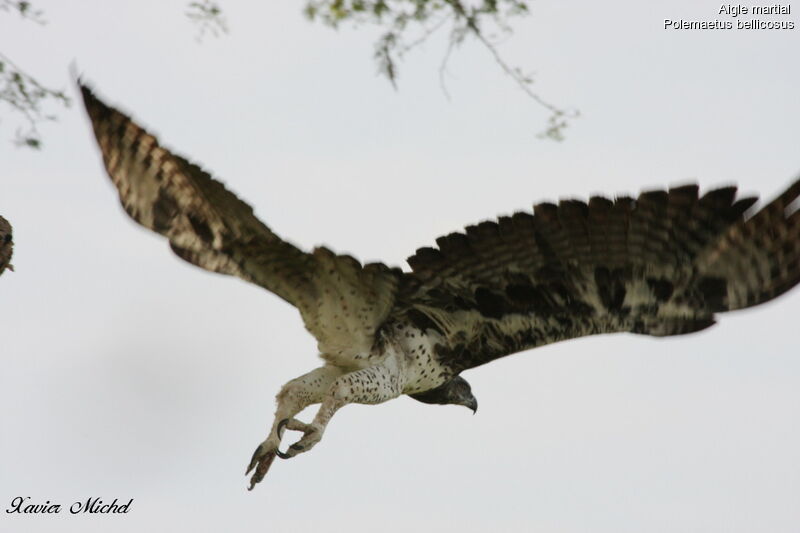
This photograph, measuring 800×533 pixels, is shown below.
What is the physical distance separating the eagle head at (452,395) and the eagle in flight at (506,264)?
0.65 m

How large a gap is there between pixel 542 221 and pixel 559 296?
0.43 m

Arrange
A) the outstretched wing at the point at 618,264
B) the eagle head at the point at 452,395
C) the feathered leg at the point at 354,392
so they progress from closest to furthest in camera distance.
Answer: the outstretched wing at the point at 618,264 → the feathered leg at the point at 354,392 → the eagle head at the point at 452,395

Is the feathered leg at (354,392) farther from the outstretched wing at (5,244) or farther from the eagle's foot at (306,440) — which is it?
the outstretched wing at (5,244)

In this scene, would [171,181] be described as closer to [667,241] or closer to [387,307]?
[387,307]

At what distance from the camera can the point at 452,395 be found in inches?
272

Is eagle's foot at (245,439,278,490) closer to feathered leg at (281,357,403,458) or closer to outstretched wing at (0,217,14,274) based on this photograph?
feathered leg at (281,357,403,458)

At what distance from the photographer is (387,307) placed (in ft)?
20.3

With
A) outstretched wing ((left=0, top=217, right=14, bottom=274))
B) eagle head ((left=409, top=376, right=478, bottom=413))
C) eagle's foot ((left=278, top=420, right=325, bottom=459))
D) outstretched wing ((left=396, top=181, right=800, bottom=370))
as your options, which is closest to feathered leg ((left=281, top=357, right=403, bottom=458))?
eagle's foot ((left=278, top=420, right=325, bottom=459))

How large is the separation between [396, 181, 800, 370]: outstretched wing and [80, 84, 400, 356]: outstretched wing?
1.35 ft

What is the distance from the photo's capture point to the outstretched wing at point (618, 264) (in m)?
5.70

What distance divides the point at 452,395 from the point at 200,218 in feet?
5.96

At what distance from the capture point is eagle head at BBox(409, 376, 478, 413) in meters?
6.81

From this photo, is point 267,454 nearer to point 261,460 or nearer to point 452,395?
point 261,460

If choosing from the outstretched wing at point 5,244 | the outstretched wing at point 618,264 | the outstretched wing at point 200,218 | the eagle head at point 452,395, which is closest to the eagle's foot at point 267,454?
the outstretched wing at point 200,218
